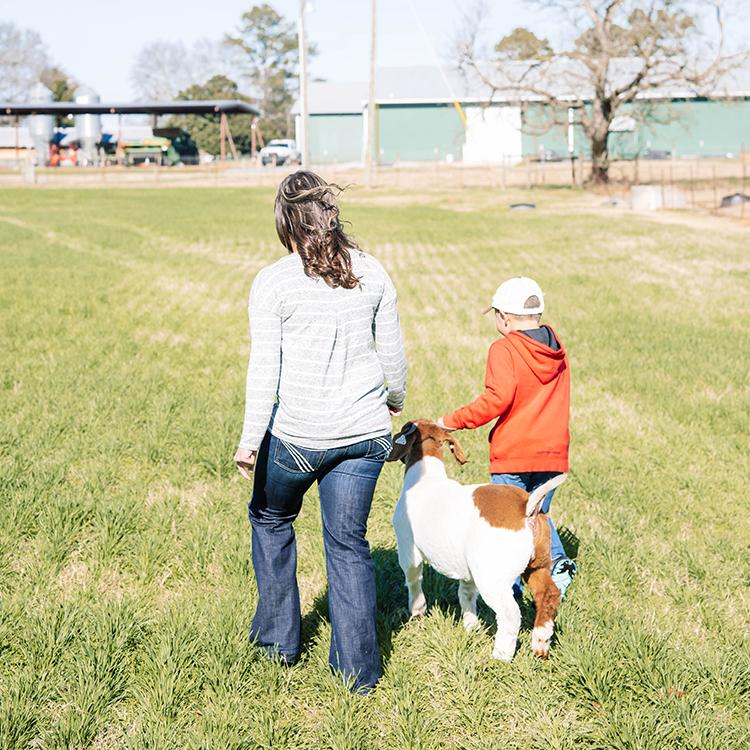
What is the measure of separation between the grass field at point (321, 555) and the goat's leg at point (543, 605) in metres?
0.12

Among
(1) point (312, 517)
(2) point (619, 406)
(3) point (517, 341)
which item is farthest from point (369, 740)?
(2) point (619, 406)

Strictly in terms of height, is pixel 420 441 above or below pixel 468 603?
above

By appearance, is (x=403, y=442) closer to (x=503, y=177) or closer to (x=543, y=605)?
(x=543, y=605)

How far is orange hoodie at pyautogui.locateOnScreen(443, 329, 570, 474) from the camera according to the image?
450 centimetres

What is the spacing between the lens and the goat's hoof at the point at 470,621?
4.38 metres

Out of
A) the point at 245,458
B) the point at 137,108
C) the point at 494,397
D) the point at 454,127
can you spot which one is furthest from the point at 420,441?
the point at 454,127

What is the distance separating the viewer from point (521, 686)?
393 centimetres

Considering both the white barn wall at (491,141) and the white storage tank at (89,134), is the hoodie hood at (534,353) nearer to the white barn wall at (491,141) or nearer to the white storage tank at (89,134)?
the white barn wall at (491,141)

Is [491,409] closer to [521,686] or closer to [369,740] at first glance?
[521,686]

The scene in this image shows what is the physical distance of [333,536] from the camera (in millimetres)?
3857

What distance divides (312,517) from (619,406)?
3.90 meters

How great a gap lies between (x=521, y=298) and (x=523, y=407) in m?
0.53

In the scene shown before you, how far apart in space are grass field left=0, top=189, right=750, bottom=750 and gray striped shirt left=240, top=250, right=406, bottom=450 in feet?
3.47

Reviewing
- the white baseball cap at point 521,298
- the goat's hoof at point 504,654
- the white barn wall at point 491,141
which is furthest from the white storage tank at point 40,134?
the goat's hoof at point 504,654
